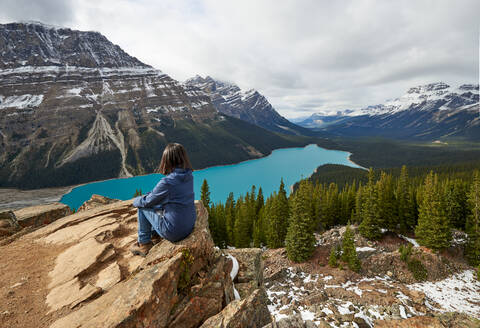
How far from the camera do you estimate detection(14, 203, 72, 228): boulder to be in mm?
10414

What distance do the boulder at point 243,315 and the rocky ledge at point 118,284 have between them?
0.08 feet

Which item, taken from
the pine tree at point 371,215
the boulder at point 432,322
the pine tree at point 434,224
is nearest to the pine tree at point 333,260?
the pine tree at point 371,215

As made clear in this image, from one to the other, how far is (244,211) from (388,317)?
2654 centimetres

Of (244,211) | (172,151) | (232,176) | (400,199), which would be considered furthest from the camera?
(232,176)

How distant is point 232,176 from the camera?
532 ft

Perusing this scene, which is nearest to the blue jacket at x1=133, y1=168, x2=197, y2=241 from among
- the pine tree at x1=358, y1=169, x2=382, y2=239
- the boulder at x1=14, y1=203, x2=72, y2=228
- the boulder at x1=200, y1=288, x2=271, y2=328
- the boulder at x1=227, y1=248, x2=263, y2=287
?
the boulder at x1=200, y1=288, x2=271, y2=328

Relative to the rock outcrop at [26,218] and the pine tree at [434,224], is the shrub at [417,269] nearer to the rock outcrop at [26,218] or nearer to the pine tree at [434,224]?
the pine tree at [434,224]

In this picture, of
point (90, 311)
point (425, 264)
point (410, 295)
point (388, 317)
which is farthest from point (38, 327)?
point (425, 264)

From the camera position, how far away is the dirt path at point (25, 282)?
4.59 metres

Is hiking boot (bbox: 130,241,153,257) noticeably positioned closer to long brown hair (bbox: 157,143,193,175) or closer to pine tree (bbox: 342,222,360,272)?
long brown hair (bbox: 157,143,193,175)

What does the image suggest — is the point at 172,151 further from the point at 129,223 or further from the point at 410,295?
the point at 410,295

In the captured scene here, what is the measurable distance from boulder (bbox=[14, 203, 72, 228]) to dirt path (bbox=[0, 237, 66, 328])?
9.60 feet

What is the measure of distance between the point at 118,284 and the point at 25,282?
2632 mm

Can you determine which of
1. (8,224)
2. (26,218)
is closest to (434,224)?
(26,218)
